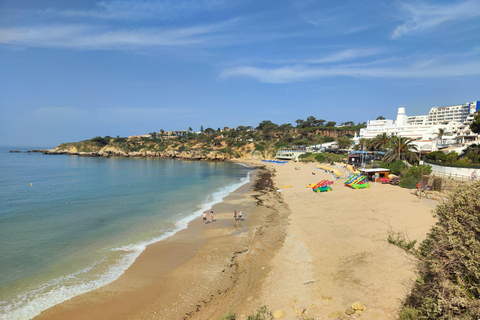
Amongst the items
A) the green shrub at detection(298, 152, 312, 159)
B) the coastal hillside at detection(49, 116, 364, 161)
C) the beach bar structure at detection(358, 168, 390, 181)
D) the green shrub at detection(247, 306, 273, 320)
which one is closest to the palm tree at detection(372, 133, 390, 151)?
the beach bar structure at detection(358, 168, 390, 181)

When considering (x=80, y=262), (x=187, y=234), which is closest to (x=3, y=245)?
(x=80, y=262)

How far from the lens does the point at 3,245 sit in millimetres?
16266

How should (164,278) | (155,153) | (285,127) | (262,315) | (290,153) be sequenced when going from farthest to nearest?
(285,127) → (155,153) → (290,153) → (164,278) → (262,315)

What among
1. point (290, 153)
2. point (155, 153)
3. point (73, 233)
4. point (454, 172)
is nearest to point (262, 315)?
point (73, 233)

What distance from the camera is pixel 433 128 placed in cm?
6244

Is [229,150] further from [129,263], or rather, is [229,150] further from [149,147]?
[129,263]

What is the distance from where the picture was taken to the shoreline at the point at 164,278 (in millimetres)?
9742

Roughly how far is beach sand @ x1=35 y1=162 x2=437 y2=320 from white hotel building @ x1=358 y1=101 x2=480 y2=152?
133 feet

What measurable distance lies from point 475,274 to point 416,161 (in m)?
42.1

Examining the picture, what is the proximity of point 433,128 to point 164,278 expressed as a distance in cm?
7284

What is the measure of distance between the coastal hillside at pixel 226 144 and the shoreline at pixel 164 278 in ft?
286

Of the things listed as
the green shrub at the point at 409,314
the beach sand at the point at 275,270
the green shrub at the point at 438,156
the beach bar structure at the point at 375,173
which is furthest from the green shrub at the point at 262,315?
the green shrub at the point at 438,156

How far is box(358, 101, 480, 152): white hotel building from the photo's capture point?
165 feet

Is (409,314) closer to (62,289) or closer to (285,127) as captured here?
(62,289)
